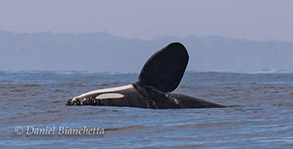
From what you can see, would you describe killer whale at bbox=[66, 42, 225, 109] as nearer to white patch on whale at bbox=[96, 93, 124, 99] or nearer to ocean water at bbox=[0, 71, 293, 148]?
white patch on whale at bbox=[96, 93, 124, 99]

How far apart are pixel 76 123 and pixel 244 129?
372 cm

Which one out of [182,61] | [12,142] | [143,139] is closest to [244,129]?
[143,139]

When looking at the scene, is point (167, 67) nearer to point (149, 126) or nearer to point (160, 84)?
point (160, 84)

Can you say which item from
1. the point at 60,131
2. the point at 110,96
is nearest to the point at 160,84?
the point at 110,96

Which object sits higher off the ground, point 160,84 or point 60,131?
point 160,84

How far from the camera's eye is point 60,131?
1341cm

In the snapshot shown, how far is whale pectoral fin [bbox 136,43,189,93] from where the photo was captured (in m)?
16.3

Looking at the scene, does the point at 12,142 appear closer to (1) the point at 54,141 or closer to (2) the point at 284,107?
(1) the point at 54,141

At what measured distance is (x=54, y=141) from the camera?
1203 centimetres

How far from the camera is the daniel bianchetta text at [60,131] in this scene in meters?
13.1

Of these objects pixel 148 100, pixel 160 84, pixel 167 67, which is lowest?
pixel 148 100

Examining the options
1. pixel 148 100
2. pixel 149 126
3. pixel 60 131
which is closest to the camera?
pixel 60 131

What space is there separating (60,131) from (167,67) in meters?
3.96

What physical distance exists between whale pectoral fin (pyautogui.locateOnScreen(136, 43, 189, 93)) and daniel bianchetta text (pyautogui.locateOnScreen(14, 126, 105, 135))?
3.14 meters
